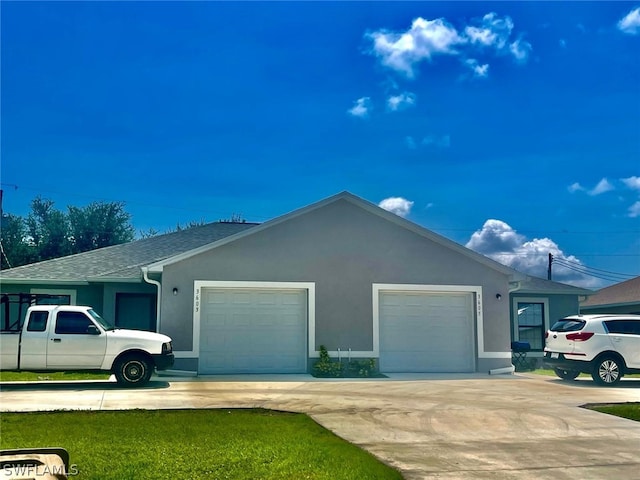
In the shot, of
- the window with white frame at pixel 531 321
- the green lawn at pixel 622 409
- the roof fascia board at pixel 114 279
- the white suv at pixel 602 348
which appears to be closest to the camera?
the green lawn at pixel 622 409

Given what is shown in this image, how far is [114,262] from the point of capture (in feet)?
68.0

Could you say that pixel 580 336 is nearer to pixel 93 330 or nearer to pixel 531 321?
pixel 531 321

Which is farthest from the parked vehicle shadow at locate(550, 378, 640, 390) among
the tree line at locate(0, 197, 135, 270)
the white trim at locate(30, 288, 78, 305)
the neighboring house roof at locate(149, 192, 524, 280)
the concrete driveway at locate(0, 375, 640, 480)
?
the tree line at locate(0, 197, 135, 270)

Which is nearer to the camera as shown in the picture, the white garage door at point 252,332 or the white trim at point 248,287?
the white trim at point 248,287

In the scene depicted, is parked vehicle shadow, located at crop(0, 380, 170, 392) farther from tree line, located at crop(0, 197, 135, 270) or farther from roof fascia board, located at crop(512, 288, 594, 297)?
tree line, located at crop(0, 197, 135, 270)

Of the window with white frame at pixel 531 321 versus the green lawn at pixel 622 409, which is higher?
the window with white frame at pixel 531 321

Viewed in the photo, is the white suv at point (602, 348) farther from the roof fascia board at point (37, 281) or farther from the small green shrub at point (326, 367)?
the roof fascia board at point (37, 281)

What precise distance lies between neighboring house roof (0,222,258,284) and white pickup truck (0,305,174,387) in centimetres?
468

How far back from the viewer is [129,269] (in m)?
19.3

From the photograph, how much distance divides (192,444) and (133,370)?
674cm

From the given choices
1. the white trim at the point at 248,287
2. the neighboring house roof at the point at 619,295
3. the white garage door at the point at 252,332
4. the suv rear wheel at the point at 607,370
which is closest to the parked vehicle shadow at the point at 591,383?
the suv rear wheel at the point at 607,370

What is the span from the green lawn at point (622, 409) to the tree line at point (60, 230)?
Result: 34364 millimetres

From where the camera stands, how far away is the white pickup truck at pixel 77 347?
525 inches

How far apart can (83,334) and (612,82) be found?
50.1 ft
